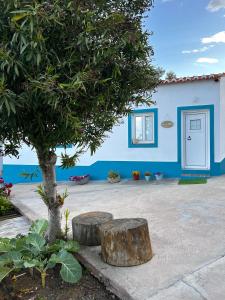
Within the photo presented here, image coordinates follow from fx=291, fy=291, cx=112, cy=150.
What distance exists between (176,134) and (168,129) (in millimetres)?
327

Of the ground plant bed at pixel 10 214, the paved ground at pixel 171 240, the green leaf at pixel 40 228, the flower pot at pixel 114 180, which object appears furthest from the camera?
the flower pot at pixel 114 180

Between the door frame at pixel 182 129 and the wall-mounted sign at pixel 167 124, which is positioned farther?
the wall-mounted sign at pixel 167 124

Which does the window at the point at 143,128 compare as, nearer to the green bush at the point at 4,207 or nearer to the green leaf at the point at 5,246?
the green bush at the point at 4,207

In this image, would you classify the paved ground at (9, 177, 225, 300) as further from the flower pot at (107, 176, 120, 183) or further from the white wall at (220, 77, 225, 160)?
the flower pot at (107, 176, 120, 183)

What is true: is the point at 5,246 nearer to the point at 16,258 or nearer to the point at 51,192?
the point at 16,258

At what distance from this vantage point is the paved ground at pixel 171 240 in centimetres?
314

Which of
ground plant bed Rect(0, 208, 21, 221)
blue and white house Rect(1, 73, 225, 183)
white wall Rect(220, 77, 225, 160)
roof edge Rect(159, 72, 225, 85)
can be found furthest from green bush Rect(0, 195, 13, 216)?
white wall Rect(220, 77, 225, 160)

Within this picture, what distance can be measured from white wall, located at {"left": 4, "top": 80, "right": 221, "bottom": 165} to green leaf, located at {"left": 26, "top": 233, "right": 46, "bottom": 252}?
6.42 meters

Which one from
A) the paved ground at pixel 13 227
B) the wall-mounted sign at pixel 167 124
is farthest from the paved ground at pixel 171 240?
the wall-mounted sign at pixel 167 124

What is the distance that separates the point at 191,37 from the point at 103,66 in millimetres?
9360

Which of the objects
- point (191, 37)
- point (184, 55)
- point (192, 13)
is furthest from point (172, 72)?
point (192, 13)

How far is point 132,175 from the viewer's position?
10625mm

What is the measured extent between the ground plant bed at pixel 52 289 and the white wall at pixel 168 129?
6.70m

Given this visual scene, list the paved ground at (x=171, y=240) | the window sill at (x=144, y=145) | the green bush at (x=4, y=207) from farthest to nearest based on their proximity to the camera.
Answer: the window sill at (x=144, y=145), the green bush at (x=4, y=207), the paved ground at (x=171, y=240)
